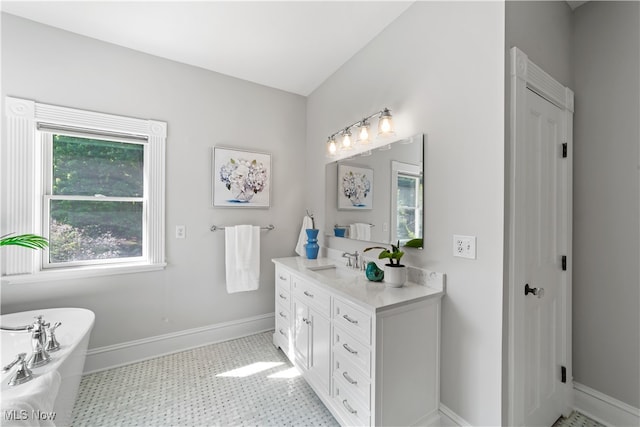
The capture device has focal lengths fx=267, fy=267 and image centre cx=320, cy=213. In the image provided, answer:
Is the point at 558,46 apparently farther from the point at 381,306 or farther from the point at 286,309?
the point at 286,309

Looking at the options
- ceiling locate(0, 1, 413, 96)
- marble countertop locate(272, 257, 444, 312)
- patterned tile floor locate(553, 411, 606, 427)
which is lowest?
patterned tile floor locate(553, 411, 606, 427)

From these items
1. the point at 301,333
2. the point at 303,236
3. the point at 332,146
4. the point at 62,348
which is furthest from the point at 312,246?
the point at 62,348

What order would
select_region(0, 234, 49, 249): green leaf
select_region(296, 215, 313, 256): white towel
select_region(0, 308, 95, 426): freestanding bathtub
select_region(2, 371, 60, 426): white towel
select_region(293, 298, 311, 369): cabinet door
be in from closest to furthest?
1. select_region(2, 371, 60, 426): white towel
2. select_region(0, 308, 95, 426): freestanding bathtub
3. select_region(0, 234, 49, 249): green leaf
4. select_region(293, 298, 311, 369): cabinet door
5. select_region(296, 215, 313, 256): white towel

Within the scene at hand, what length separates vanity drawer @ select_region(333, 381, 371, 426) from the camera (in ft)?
4.54

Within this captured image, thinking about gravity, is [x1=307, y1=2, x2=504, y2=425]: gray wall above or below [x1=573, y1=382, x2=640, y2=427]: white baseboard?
above

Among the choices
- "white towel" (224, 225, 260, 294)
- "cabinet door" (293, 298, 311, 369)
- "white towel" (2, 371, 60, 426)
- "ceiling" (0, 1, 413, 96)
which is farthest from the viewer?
"white towel" (224, 225, 260, 294)

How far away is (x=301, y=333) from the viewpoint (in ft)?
6.63

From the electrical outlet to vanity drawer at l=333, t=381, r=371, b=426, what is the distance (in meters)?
0.96

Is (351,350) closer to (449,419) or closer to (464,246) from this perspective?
(449,419)

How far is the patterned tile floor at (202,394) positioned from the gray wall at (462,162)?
0.90m

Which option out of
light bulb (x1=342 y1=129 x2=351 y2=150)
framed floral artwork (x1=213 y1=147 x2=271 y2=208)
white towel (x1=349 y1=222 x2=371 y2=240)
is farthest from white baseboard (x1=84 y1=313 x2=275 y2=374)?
light bulb (x1=342 y1=129 x2=351 y2=150)

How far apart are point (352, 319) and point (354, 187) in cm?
115

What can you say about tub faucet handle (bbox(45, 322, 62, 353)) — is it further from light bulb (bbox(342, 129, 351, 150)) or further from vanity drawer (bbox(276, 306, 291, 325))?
light bulb (bbox(342, 129, 351, 150))

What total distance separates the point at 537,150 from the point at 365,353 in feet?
4.77
